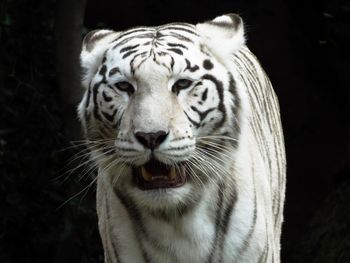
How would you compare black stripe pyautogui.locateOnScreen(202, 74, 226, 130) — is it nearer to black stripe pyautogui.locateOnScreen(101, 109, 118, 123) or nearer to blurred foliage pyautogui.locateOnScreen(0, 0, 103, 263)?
black stripe pyautogui.locateOnScreen(101, 109, 118, 123)

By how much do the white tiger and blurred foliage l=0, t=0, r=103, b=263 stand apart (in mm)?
2705

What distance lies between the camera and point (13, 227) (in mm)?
7121

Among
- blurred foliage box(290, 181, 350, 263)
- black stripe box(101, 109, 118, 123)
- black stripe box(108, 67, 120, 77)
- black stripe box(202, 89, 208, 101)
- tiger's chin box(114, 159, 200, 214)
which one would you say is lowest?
blurred foliage box(290, 181, 350, 263)

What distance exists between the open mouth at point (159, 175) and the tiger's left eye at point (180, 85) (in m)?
0.28

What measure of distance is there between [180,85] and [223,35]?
1.54 ft

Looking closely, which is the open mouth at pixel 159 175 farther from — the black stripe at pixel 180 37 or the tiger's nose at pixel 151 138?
the black stripe at pixel 180 37

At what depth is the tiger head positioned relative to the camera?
3.66 meters

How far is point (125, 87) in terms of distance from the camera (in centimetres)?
381

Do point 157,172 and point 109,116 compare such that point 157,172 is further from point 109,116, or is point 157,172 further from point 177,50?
point 177,50

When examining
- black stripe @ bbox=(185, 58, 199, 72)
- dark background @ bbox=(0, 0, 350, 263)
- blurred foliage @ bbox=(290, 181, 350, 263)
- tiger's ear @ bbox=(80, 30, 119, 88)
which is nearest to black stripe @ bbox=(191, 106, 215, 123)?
black stripe @ bbox=(185, 58, 199, 72)

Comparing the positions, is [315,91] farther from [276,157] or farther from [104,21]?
[276,157]

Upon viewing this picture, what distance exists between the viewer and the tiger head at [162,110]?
366 cm

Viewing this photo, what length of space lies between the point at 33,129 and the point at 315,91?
244 cm

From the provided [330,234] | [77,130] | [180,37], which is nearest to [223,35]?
[180,37]
